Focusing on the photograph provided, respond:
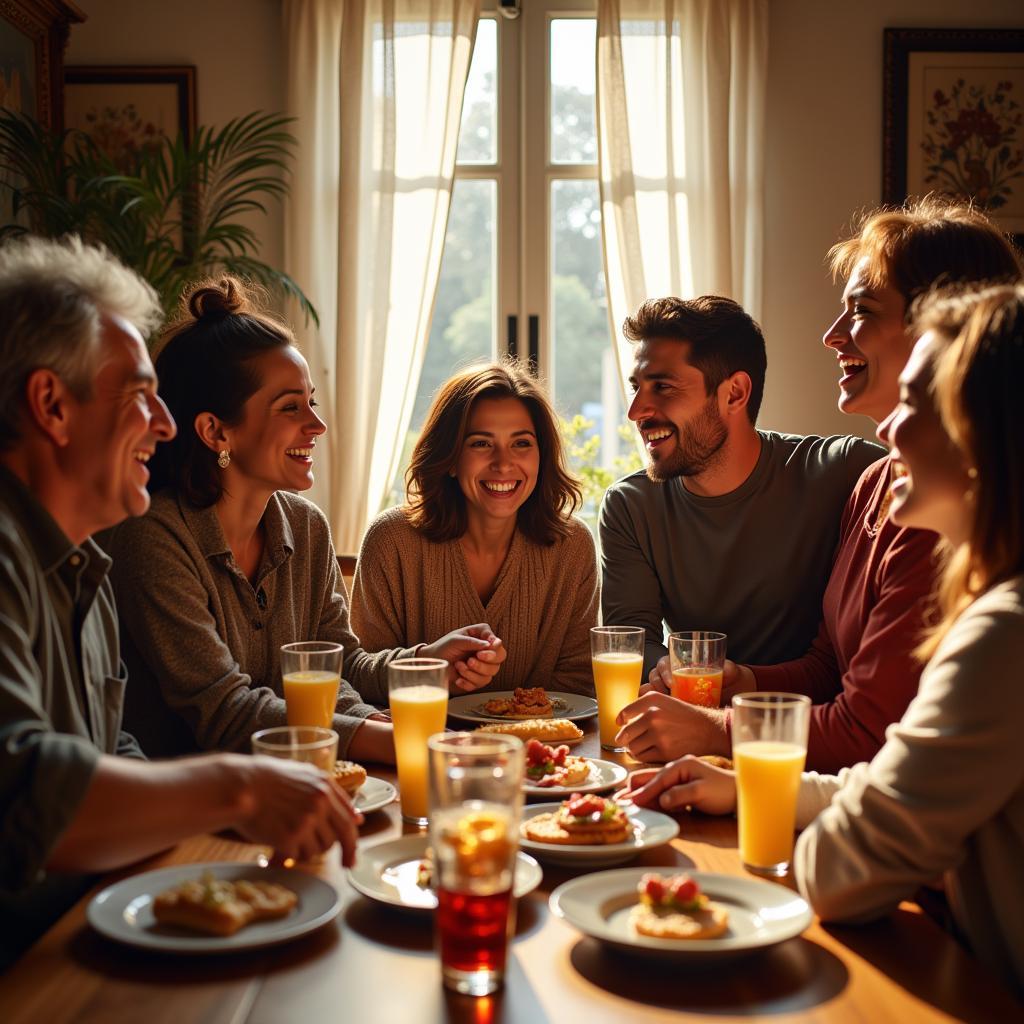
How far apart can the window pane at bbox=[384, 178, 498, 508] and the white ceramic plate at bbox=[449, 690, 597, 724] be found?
284cm

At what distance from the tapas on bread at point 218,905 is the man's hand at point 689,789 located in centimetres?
54

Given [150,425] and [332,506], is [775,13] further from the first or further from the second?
[150,425]

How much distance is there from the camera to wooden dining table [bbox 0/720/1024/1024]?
991mm

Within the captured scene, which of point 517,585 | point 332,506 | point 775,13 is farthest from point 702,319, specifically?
point 775,13

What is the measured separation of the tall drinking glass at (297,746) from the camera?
132cm

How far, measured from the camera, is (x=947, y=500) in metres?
1.29

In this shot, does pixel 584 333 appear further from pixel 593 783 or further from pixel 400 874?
pixel 400 874

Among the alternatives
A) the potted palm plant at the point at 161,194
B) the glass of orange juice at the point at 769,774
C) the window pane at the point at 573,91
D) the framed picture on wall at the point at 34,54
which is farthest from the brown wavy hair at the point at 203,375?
the window pane at the point at 573,91

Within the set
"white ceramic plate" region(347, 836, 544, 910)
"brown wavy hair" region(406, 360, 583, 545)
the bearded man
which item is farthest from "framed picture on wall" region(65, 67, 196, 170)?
"white ceramic plate" region(347, 836, 544, 910)

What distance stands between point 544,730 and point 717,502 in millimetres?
970

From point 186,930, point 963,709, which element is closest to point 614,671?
point 963,709

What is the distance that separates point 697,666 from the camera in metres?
1.88

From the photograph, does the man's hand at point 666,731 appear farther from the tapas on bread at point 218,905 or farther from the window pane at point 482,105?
the window pane at point 482,105

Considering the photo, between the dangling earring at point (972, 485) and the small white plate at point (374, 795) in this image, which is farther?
the small white plate at point (374, 795)
